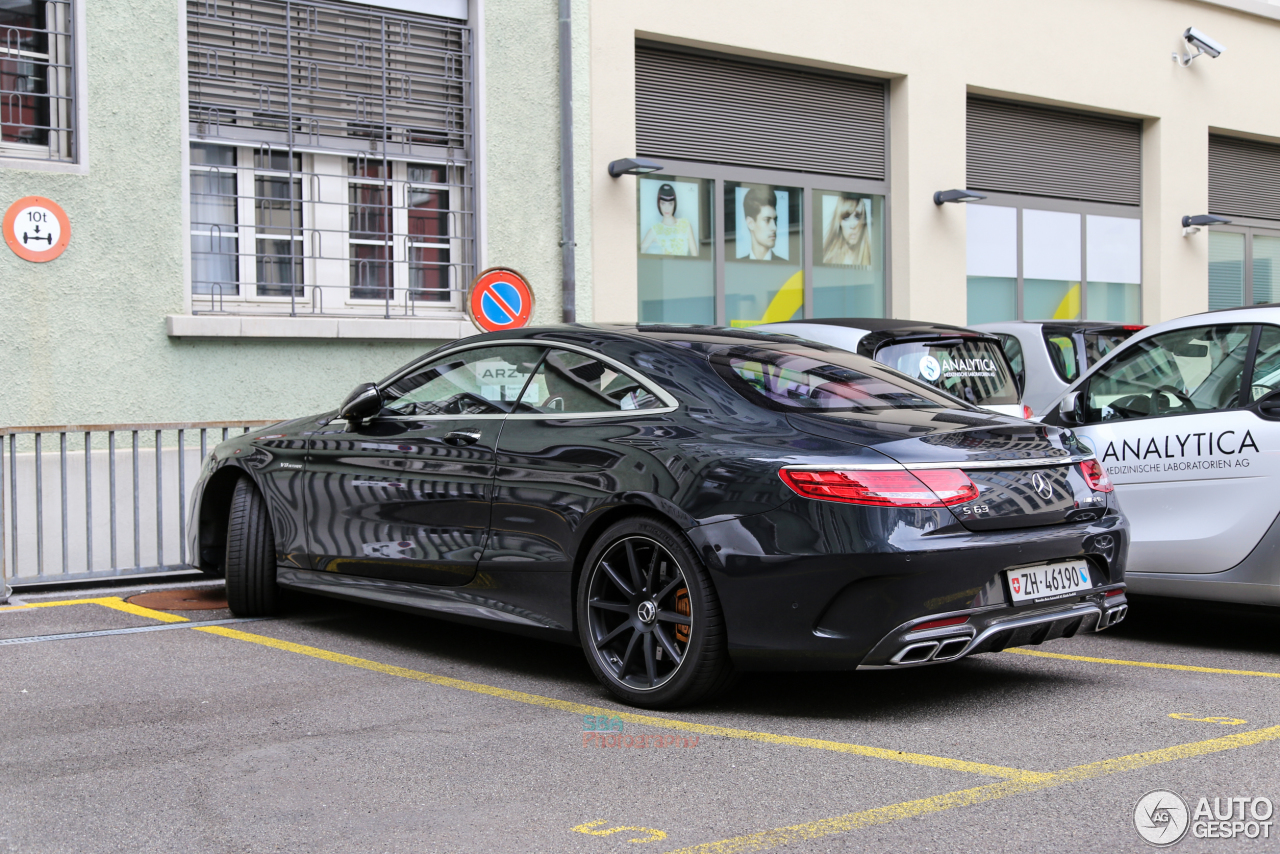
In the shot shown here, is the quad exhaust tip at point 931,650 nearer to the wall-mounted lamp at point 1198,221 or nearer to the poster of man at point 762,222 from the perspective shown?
the poster of man at point 762,222

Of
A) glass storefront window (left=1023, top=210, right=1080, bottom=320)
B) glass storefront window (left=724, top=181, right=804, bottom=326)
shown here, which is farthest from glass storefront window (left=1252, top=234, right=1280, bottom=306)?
glass storefront window (left=724, top=181, right=804, bottom=326)

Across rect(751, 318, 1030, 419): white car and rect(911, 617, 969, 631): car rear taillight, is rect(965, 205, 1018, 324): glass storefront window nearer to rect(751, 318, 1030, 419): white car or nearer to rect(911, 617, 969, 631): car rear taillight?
rect(751, 318, 1030, 419): white car

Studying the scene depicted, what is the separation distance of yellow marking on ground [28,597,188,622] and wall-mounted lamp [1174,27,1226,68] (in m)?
15.1

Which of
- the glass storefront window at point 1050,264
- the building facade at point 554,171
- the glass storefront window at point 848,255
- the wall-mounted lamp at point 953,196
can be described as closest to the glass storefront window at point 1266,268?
the building facade at point 554,171

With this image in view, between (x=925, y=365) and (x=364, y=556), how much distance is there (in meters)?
3.61

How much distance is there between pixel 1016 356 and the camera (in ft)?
31.5

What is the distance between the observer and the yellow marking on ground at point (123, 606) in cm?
711

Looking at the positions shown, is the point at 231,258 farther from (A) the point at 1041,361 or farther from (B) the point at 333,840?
(B) the point at 333,840

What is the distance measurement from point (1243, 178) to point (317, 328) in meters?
14.0

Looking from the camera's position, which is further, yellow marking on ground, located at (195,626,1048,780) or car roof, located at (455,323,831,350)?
car roof, located at (455,323,831,350)

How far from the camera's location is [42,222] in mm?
9609

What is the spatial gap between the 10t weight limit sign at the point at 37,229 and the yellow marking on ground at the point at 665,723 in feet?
15.3

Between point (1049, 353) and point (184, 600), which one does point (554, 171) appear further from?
point (184, 600)

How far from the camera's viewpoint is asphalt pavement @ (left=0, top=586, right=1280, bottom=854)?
→ 3480 mm
